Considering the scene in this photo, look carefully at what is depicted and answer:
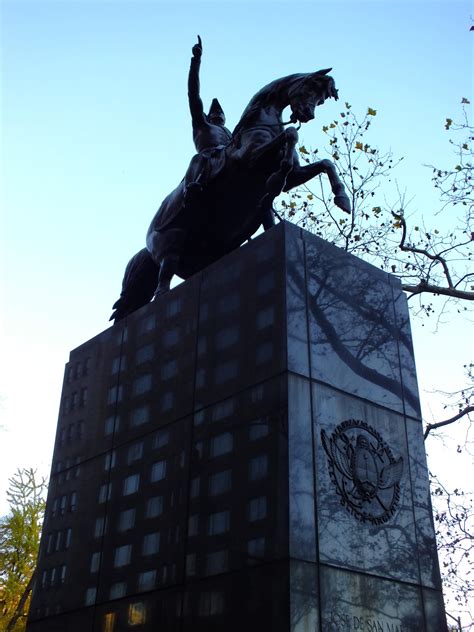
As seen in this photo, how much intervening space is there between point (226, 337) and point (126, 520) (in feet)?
7.59

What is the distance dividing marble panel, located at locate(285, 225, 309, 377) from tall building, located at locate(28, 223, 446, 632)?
0.07 feet

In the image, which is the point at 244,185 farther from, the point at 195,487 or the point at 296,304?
the point at 195,487

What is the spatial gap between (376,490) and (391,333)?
209 cm

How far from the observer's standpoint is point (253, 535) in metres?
6.66

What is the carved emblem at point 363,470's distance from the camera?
279 inches

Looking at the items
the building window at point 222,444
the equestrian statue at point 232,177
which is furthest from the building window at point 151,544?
the equestrian statue at point 232,177

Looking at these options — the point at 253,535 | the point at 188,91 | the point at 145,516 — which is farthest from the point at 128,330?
the point at 253,535

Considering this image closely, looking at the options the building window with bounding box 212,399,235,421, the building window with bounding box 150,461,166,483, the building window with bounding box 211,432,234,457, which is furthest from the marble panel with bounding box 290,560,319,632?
the building window with bounding box 150,461,166,483

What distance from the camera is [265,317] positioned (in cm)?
782

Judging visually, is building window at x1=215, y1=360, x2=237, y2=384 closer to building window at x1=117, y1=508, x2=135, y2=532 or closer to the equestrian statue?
building window at x1=117, y1=508, x2=135, y2=532

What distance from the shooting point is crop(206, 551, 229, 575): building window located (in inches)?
269

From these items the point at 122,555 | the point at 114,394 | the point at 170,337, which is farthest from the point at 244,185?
→ the point at 122,555

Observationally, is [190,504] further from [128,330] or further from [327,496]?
[128,330]

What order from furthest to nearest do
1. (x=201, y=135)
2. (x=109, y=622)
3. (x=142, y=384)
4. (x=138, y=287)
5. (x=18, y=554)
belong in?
(x=18, y=554) → (x=138, y=287) → (x=201, y=135) → (x=142, y=384) → (x=109, y=622)
